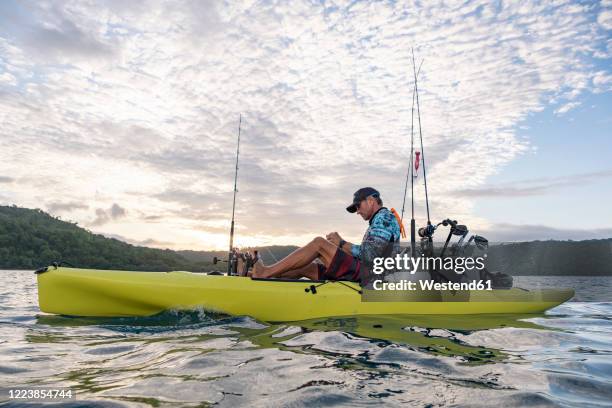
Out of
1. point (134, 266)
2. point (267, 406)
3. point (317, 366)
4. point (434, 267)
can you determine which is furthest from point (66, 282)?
point (134, 266)

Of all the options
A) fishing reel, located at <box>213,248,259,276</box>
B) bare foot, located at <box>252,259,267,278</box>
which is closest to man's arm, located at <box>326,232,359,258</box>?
bare foot, located at <box>252,259,267,278</box>

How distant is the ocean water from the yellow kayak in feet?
0.73

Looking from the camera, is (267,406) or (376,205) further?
(376,205)

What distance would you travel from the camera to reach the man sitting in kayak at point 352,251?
23.5 ft

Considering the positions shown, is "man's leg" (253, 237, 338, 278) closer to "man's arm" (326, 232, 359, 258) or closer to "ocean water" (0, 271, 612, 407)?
"man's arm" (326, 232, 359, 258)

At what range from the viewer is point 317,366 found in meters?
4.04

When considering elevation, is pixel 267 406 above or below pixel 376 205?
below

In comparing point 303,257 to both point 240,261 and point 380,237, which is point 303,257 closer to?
point 380,237

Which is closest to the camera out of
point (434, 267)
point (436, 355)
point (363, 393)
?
point (363, 393)

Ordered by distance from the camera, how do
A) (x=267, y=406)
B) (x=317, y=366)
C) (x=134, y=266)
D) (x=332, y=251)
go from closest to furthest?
(x=267, y=406), (x=317, y=366), (x=332, y=251), (x=134, y=266)

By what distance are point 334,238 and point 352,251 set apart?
1.30 feet

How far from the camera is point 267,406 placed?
290 cm

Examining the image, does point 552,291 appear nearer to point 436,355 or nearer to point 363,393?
point 436,355

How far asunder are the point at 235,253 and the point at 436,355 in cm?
504
